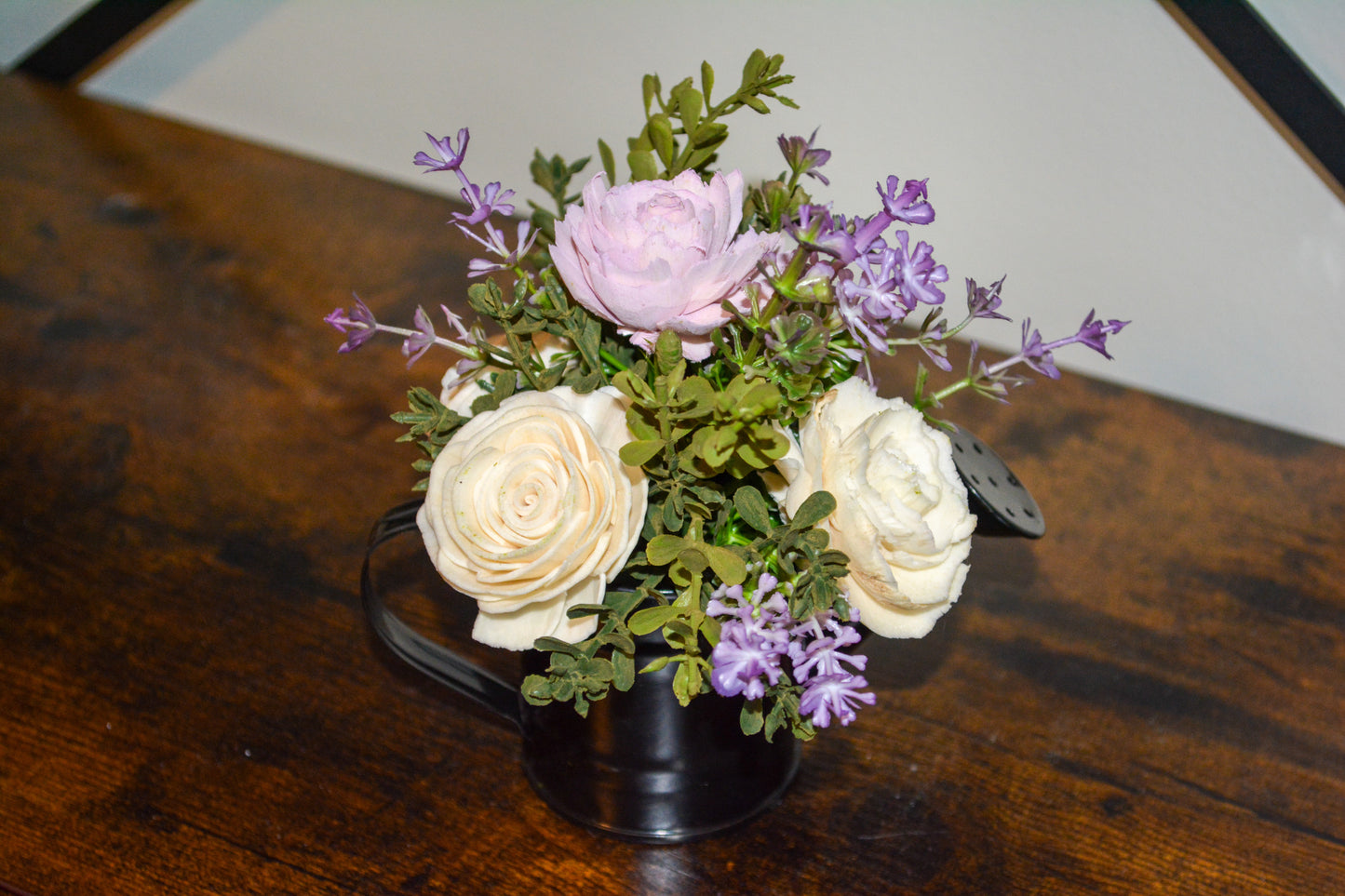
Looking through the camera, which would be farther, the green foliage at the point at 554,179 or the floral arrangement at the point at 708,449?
the green foliage at the point at 554,179

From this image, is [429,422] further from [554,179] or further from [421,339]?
[554,179]

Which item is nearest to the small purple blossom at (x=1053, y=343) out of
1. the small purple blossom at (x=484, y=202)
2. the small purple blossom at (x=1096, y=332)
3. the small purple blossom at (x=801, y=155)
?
the small purple blossom at (x=1096, y=332)

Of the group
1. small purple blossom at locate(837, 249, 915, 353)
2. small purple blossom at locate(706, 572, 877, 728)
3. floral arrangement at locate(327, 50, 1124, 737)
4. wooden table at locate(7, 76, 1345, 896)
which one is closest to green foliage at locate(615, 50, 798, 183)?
floral arrangement at locate(327, 50, 1124, 737)

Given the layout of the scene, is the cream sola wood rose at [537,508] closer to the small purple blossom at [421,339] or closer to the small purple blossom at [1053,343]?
the small purple blossom at [421,339]

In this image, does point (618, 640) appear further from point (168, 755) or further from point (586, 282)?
Result: point (168, 755)

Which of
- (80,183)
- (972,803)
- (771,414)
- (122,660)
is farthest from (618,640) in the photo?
(80,183)

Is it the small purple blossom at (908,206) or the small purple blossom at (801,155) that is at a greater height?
the small purple blossom at (908,206)

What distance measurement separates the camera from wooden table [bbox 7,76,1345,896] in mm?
685

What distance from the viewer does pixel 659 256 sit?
19.3 inches

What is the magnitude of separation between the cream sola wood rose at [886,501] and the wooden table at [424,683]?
0.24 m

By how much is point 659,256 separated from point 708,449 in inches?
3.2

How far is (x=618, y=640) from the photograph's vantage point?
1.73ft

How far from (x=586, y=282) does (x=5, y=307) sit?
92cm

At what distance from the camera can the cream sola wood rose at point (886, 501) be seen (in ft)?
1.61
